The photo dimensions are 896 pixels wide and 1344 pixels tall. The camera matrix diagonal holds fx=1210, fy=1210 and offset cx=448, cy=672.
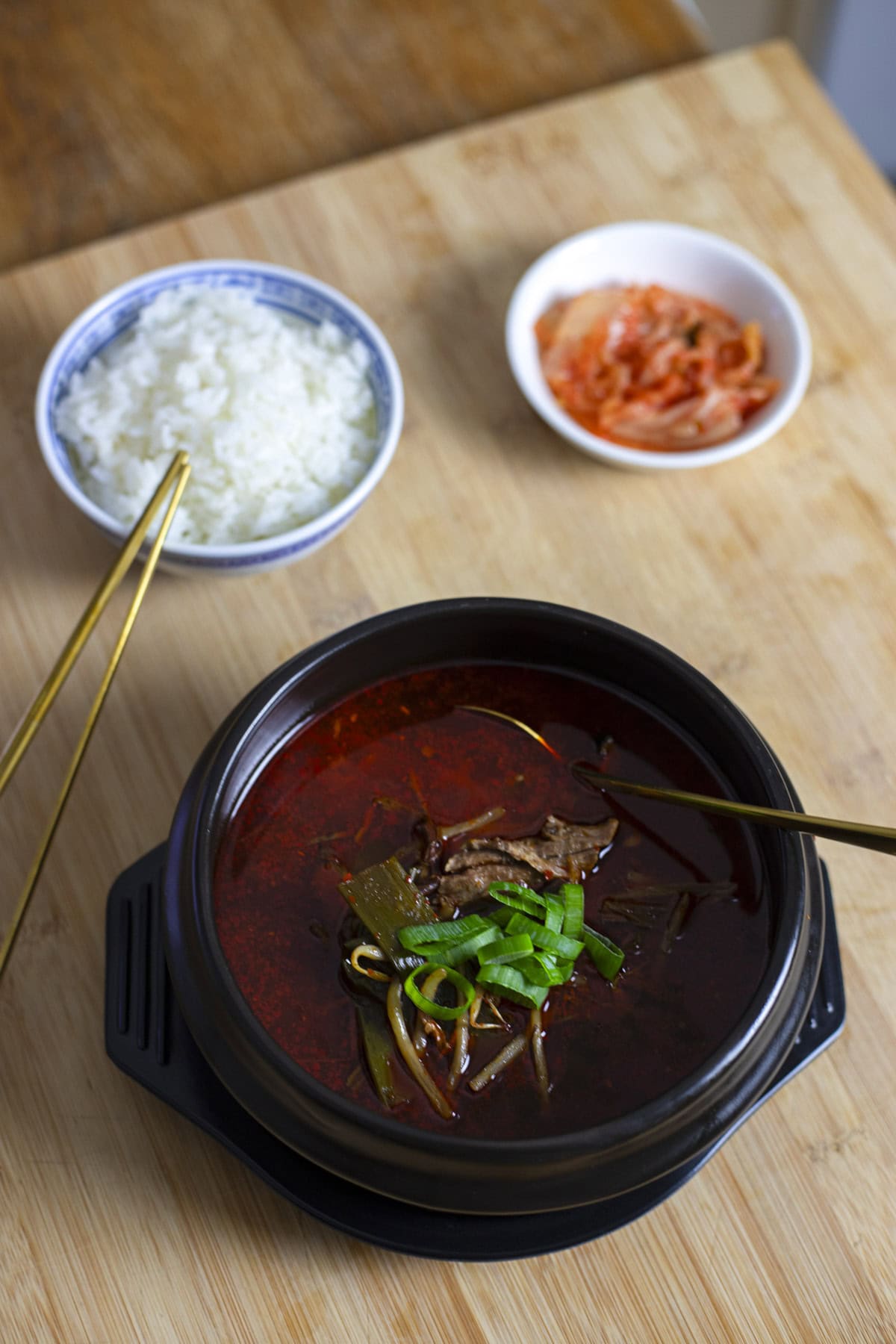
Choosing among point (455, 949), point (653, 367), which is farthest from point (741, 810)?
point (653, 367)

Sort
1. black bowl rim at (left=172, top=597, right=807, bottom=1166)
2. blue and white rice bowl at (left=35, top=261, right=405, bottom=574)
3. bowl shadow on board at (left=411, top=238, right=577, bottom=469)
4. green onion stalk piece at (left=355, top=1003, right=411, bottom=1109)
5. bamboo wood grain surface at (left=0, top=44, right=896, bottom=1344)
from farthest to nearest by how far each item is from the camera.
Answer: bowl shadow on board at (left=411, top=238, right=577, bottom=469) < blue and white rice bowl at (left=35, top=261, right=405, bottom=574) < bamboo wood grain surface at (left=0, top=44, right=896, bottom=1344) < green onion stalk piece at (left=355, top=1003, right=411, bottom=1109) < black bowl rim at (left=172, top=597, right=807, bottom=1166)

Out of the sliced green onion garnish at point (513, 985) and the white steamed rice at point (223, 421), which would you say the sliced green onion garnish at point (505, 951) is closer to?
the sliced green onion garnish at point (513, 985)

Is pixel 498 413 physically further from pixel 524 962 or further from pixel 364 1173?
pixel 364 1173

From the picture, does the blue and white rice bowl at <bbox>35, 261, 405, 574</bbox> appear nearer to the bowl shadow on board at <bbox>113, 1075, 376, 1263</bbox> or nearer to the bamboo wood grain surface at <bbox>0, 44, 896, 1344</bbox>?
the bamboo wood grain surface at <bbox>0, 44, 896, 1344</bbox>

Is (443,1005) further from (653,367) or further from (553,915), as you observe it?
(653,367)

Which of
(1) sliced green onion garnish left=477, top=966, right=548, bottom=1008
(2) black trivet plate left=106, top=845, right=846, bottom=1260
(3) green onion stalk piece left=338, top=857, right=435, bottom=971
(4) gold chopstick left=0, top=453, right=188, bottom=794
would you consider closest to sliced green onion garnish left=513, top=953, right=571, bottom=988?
(1) sliced green onion garnish left=477, top=966, right=548, bottom=1008

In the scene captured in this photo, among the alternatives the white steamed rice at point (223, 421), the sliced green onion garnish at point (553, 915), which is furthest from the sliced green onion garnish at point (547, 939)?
the white steamed rice at point (223, 421)
